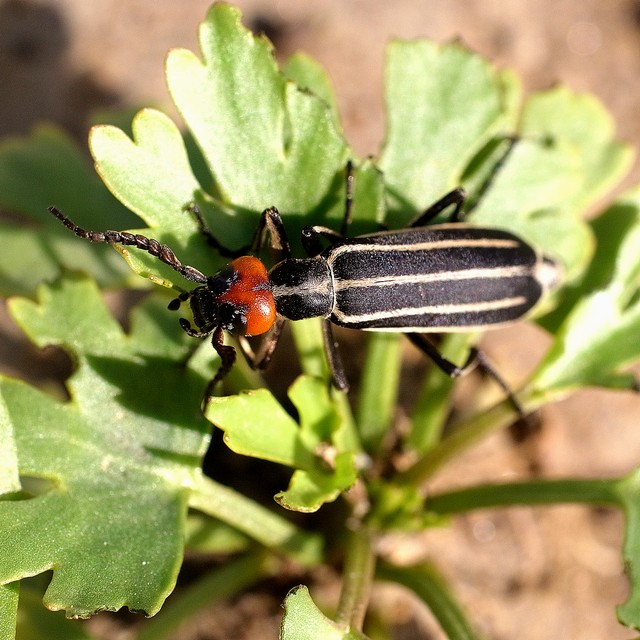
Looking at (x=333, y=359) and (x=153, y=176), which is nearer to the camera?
(x=153, y=176)

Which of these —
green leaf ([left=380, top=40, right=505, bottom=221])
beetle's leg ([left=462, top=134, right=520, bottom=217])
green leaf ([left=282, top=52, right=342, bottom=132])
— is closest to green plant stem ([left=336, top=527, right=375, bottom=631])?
green leaf ([left=380, top=40, right=505, bottom=221])

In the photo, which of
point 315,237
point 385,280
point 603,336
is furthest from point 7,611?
point 603,336

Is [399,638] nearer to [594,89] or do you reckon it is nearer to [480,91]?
[480,91]

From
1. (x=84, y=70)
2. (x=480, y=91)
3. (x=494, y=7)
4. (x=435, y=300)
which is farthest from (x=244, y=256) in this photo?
(x=494, y=7)

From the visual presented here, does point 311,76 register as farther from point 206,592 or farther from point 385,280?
point 206,592

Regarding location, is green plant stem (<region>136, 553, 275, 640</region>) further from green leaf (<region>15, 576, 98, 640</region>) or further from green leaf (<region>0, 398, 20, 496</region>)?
green leaf (<region>0, 398, 20, 496</region>)

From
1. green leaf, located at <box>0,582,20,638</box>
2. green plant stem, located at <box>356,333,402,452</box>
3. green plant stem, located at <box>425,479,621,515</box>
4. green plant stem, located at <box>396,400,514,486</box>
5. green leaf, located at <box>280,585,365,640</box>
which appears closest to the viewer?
green leaf, located at <box>280,585,365,640</box>
